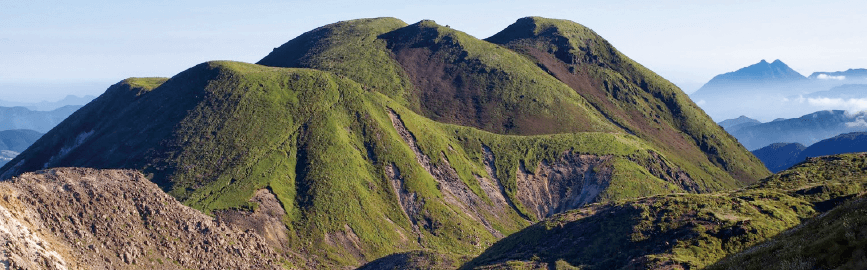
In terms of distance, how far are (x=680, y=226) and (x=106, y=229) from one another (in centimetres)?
8158

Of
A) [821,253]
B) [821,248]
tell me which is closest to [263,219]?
[821,248]

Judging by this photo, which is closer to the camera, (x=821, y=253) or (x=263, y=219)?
(x=821, y=253)

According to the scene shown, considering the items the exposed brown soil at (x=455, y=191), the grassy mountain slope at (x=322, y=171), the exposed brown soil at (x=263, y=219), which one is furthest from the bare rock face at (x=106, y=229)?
the exposed brown soil at (x=455, y=191)

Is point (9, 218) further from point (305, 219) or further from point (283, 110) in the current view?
point (283, 110)

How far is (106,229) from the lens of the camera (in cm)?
Answer: 10100

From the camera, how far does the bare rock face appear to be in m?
84.1

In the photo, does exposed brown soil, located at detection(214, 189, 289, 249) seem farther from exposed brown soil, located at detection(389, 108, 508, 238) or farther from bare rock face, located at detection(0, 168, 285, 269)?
exposed brown soil, located at detection(389, 108, 508, 238)

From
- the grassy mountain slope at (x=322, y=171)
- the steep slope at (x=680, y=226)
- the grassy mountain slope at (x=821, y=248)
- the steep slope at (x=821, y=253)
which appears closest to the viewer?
the steep slope at (x=821, y=253)

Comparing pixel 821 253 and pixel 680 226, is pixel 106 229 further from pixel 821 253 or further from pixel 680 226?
pixel 821 253

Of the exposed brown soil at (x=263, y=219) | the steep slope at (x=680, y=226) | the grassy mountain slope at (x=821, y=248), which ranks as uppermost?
the grassy mountain slope at (x=821, y=248)

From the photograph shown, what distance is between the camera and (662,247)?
98938 mm

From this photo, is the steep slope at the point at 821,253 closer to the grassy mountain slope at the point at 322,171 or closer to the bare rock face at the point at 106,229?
the bare rock face at the point at 106,229

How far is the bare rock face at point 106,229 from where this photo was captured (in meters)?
84.1

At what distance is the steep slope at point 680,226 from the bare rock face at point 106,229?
42.1m
